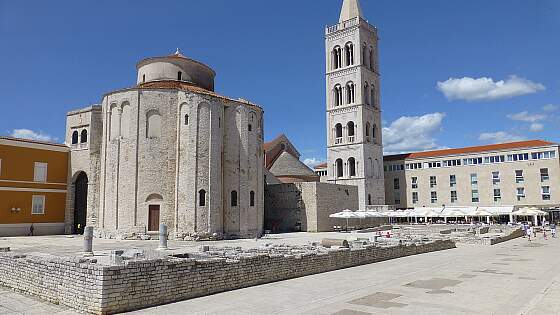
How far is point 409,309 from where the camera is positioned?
10.3 metres

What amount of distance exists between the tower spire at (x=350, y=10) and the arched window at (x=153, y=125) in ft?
150

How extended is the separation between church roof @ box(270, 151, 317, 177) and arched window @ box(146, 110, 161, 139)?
22.1 metres

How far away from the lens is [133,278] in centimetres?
1029

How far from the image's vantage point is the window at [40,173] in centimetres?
3791

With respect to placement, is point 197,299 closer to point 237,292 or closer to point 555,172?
point 237,292

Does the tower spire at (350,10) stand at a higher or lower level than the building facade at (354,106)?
higher

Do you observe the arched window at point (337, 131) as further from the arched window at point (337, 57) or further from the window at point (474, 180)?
the window at point (474, 180)

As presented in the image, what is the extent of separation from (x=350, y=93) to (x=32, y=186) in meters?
47.1

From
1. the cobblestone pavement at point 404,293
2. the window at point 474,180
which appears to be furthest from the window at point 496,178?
the cobblestone pavement at point 404,293

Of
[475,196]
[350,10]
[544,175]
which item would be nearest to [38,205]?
[350,10]

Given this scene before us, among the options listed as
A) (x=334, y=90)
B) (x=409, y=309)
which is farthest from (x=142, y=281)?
(x=334, y=90)

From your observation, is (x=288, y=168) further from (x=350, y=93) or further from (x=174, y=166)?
(x=174, y=166)

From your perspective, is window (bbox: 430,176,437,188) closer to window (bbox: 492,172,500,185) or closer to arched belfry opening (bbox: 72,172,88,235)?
window (bbox: 492,172,500,185)

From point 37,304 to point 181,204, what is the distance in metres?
22.6
